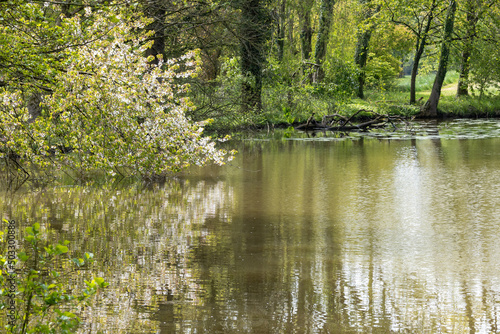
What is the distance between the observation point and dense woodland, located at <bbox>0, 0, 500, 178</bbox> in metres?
9.39

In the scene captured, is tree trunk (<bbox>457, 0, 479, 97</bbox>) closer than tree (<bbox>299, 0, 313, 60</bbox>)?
No

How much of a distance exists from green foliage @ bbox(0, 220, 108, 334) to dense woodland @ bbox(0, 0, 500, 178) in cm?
297

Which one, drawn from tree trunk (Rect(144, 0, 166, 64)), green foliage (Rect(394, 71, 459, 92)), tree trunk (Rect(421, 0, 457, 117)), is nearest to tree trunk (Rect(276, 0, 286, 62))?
tree trunk (Rect(144, 0, 166, 64))

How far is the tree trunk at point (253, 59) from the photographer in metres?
19.2

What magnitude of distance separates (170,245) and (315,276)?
1.96 m

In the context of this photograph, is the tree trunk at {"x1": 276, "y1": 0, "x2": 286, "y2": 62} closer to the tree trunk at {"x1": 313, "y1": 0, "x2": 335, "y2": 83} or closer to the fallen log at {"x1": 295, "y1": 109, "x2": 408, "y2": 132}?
the tree trunk at {"x1": 313, "y1": 0, "x2": 335, "y2": 83}

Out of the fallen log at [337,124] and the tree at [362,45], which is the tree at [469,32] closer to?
the tree at [362,45]

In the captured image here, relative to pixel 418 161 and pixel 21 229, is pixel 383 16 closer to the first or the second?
pixel 418 161

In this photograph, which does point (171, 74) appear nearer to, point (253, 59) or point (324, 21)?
point (253, 59)

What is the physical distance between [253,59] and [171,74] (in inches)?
378

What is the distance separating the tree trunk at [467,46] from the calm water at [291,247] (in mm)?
19425

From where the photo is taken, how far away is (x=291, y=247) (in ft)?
22.5

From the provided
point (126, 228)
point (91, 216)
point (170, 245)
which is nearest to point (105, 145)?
point (91, 216)

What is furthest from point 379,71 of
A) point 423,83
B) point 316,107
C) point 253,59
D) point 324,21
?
point 253,59
